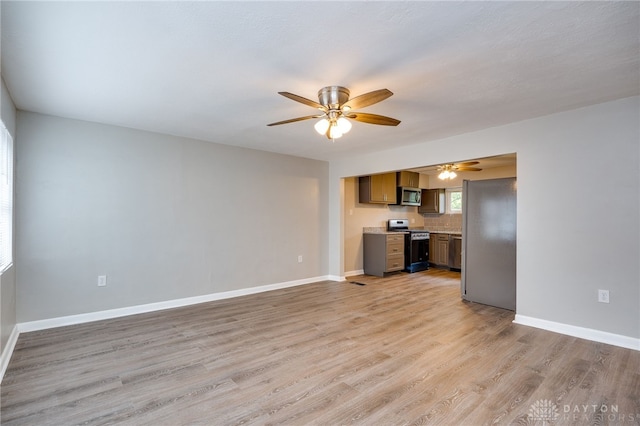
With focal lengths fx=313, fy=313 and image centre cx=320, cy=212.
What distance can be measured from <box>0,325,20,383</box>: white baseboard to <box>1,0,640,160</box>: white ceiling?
2240mm

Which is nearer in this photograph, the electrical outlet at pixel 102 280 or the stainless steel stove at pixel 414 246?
the electrical outlet at pixel 102 280

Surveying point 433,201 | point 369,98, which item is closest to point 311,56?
point 369,98

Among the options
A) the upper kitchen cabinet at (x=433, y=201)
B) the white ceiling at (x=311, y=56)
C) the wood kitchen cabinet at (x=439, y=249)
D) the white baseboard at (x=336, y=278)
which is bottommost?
the white baseboard at (x=336, y=278)

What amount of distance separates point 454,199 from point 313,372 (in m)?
6.74

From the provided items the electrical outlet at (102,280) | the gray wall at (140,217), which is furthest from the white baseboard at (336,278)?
the electrical outlet at (102,280)

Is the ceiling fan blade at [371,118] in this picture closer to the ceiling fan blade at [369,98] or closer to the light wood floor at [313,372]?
the ceiling fan blade at [369,98]

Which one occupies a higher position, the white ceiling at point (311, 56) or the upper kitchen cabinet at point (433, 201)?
the white ceiling at point (311, 56)

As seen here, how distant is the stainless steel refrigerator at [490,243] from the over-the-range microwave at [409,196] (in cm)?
256

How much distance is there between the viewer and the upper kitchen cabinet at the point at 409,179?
718 centimetres

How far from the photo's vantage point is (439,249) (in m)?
7.44

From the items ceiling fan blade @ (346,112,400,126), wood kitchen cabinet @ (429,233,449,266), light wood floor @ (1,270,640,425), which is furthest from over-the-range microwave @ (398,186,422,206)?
ceiling fan blade @ (346,112,400,126)

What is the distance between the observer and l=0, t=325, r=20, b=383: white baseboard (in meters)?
2.43

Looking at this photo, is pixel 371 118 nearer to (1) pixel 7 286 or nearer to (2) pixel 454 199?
(1) pixel 7 286

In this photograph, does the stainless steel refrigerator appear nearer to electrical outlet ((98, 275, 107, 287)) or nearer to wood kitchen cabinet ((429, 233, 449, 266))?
wood kitchen cabinet ((429, 233, 449, 266))
